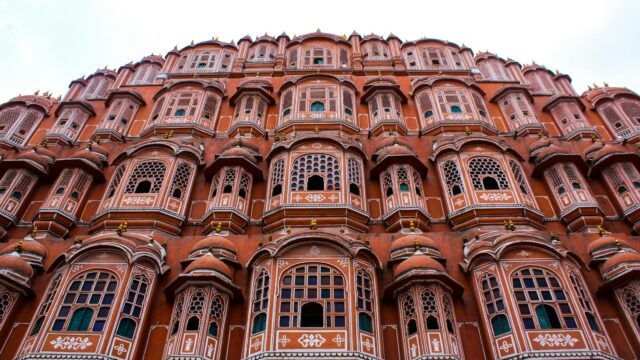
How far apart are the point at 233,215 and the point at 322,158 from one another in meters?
4.41

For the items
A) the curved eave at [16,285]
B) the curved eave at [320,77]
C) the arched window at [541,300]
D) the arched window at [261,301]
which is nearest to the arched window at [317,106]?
the curved eave at [320,77]

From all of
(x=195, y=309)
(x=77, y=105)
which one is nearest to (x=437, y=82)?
(x=195, y=309)

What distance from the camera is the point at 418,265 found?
1546 cm

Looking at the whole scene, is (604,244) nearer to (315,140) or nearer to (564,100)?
(315,140)

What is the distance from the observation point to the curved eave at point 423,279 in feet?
49.7

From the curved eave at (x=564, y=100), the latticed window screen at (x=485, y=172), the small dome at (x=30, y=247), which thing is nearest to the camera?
the small dome at (x=30, y=247)

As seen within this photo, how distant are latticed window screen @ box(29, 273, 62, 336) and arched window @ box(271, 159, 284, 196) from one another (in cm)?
805

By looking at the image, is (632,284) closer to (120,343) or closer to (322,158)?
(322,158)

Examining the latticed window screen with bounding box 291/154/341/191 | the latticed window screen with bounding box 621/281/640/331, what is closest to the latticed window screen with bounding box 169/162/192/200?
the latticed window screen with bounding box 291/154/341/191

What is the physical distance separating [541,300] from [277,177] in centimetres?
1067

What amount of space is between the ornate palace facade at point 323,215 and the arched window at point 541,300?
0.19 ft

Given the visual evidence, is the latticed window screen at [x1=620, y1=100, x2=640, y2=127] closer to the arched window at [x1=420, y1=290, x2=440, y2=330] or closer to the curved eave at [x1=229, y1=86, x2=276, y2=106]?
the arched window at [x1=420, y1=290, x2=440, y2=330]

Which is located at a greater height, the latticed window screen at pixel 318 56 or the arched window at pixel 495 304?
the latticed window screen at pixel 318 56

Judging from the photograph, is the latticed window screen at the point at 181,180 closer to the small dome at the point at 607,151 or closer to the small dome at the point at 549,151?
the small dome at the point at 549,151
